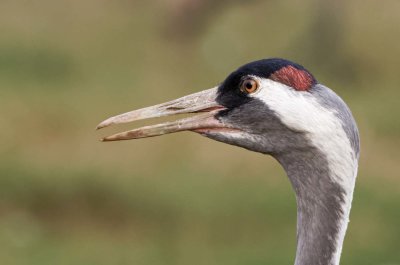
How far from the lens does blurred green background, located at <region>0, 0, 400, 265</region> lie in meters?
10.9

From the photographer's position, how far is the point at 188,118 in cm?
499

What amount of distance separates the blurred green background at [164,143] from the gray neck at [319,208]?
563 centimetres

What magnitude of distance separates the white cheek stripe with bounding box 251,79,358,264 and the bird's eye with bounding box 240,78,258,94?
2.4 inches

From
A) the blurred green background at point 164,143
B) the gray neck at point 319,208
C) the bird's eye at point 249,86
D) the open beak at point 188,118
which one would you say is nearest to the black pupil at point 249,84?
the bird's eye at point 249,86

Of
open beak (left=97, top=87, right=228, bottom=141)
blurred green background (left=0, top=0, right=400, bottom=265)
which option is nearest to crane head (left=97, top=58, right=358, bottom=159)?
open beak (left=97, top=87, right=228, bottom=141)

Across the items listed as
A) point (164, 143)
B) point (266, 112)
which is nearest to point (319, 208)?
point (266, 112)

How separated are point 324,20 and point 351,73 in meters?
0.92

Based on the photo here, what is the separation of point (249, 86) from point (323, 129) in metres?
0.35

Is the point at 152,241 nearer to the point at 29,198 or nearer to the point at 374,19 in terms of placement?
the point at 29,198

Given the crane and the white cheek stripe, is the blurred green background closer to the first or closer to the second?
the crane

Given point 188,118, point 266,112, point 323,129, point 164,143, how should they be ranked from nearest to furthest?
point 323,129, point 266,112, point 188,118, point 164,143

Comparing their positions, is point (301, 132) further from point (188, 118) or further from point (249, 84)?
point (188, 118)

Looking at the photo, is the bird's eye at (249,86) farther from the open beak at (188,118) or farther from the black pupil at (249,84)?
the open beak at (188,118)

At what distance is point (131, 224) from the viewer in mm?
11195
